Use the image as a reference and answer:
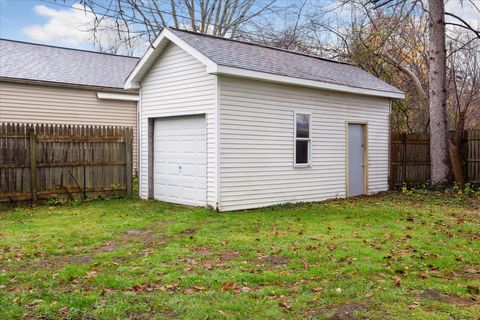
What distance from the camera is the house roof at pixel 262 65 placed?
1021 cm

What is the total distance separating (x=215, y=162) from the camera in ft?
33.3

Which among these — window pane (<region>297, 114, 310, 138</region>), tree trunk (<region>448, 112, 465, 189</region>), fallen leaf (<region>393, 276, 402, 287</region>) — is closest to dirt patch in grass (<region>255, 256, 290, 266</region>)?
fallen leaf (<region>393, 276, 402, 287</region>)

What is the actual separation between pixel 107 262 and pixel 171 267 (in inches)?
35.8

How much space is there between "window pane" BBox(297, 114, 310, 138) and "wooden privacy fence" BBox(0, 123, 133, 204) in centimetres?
469

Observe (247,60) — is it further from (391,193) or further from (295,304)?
(295,304)

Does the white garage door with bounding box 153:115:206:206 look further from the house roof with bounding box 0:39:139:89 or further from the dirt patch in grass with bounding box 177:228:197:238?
the house roof with bounding box 0:39:139:89

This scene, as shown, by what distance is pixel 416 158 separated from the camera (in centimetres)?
1535

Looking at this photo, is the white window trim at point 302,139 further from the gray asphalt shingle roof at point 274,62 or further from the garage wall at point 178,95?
the garage wall at point 178,95

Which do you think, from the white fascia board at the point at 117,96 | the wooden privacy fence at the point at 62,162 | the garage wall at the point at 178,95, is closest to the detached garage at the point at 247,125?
the garage wall at the point at 178,95

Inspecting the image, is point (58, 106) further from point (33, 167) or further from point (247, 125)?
point (247, 125)

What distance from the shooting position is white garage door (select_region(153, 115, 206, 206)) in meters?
10.9

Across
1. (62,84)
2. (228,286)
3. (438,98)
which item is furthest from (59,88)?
(228,286)

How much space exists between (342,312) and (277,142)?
7.38 meters

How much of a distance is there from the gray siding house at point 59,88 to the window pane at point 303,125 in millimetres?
8754
